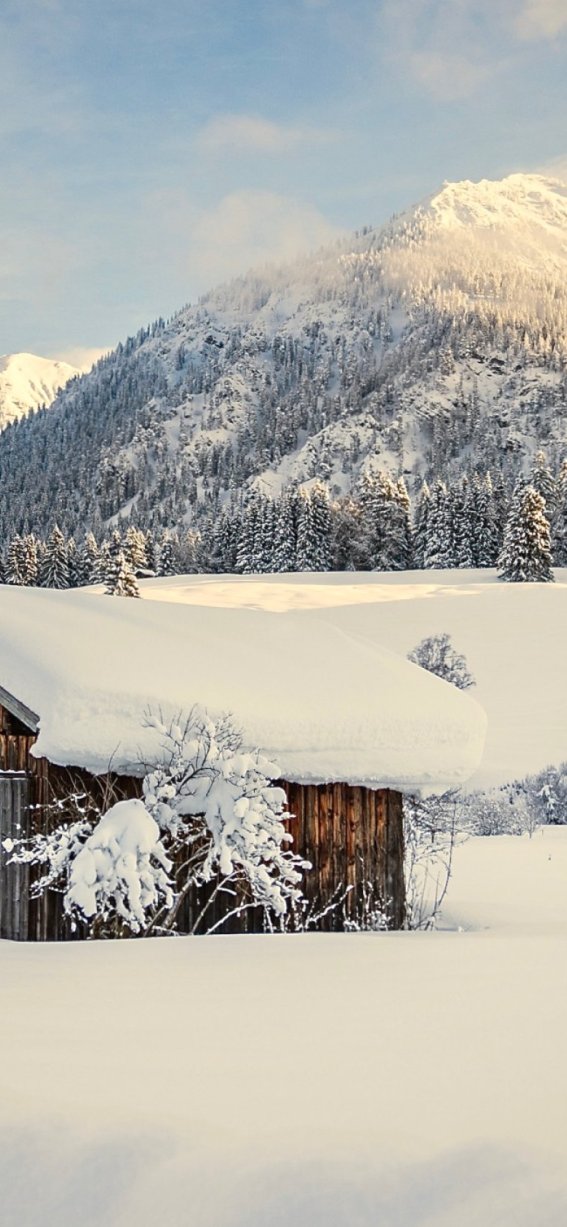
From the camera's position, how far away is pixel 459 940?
947 centimetres

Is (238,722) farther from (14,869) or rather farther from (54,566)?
(54,566)

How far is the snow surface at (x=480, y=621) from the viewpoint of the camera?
38875mm

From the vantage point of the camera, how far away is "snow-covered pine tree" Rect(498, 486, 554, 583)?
68.4 m

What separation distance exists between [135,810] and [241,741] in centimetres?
158

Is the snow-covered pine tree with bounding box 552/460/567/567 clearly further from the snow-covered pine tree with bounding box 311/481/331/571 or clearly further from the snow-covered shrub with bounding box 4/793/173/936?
the snow-covered shrub with bounding box 4/793/173/936

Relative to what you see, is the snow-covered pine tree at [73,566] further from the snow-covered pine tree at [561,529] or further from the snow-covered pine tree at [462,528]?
the snow-covered pine tree at [561,529]

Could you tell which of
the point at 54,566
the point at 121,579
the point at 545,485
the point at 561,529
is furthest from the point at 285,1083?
the point at 545,485

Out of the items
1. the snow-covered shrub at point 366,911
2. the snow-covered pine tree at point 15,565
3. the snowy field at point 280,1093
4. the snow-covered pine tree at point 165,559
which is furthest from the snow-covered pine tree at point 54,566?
the snowy field at point 280,1093

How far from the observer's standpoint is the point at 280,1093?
4.47 m

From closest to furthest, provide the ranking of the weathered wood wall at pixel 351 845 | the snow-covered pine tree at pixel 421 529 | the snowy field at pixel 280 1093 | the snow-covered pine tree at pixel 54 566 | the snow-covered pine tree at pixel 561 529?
the snowy field at pixel 280 1093, the weathered wood wall at pixel 351 845, the snow-covered pine tree at pixel 561 529, the snow-covered pine tree at pixel 54 566, the snow-covered pine tree at pixel 421 529

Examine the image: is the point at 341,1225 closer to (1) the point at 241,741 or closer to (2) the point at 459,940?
(2) the point at 459,940

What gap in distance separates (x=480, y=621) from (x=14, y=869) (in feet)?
157

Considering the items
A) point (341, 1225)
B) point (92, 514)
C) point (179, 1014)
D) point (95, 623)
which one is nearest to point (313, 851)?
point (95, 623)

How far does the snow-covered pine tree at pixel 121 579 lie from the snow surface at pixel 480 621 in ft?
9.11
